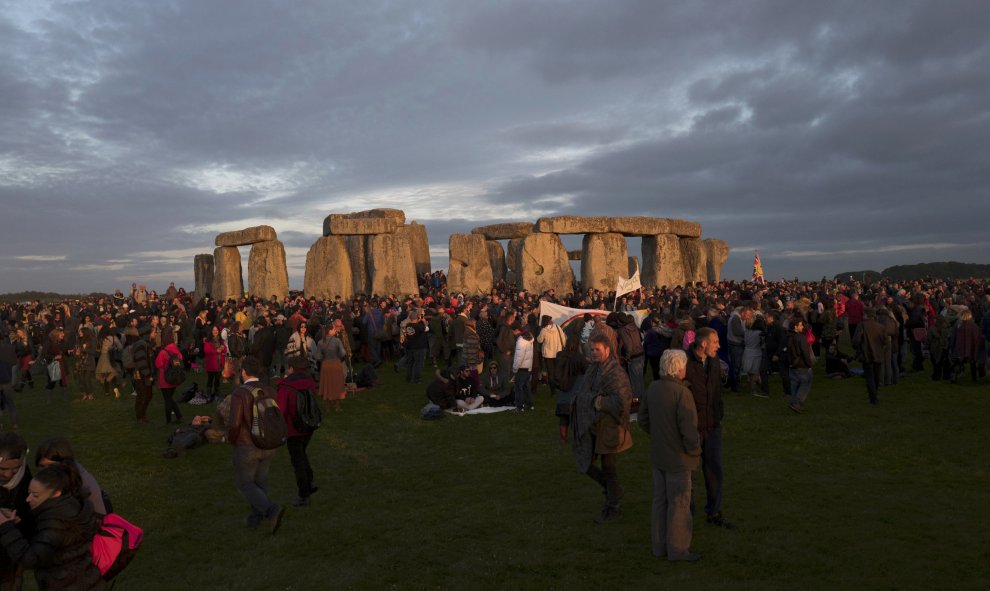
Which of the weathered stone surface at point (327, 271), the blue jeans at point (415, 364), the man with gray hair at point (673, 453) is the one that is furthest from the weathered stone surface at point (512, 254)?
the man with gray hair at point (673, 453)

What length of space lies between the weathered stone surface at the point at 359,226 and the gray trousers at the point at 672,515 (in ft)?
89.5

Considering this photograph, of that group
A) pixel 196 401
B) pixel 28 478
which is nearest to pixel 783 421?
pixel 28 478

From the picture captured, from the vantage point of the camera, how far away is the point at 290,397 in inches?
284

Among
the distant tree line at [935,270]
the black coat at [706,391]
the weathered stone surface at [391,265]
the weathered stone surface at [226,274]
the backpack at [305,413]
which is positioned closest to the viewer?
the black coat at [706,391]

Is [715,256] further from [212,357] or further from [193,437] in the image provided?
[193,437]

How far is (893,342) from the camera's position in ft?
45.0

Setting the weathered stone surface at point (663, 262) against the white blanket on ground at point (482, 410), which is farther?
the weathered stone surface at point (663, 262)

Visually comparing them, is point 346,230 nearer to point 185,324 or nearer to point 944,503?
point 185,324

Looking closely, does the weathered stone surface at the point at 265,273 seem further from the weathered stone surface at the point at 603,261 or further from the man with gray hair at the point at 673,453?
the man with gray hair at the point at 673,453

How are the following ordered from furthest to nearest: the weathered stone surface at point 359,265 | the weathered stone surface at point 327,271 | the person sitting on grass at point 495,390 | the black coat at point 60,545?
the weathered stone surface at point 359,265 → the weathered stone surface at point 327,271 → the person sitting on grass at point 495,390 → the black coat at point 60,545

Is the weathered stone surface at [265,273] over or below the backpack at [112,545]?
over

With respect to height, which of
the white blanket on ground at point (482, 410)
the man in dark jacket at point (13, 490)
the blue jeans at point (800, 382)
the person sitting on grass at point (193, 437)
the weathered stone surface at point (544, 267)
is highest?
the weathered stone surface at point (544, 267)

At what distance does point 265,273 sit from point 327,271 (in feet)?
10.3

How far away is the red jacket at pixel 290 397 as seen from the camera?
7.17m
